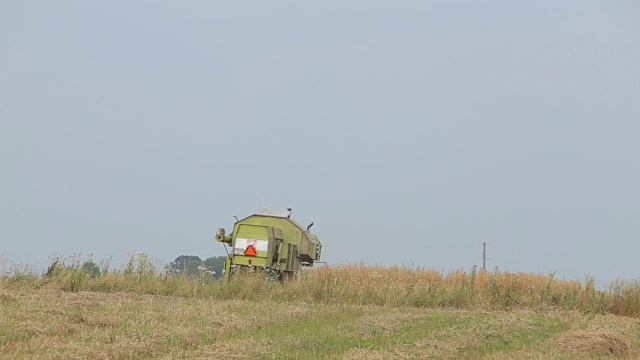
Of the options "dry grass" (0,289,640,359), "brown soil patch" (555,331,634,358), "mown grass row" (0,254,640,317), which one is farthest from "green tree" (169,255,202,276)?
"brown soil patch" (555,331,634,358)

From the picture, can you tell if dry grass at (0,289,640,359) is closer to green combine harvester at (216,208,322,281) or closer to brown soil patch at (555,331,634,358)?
brown soil patch at (555,331,634,358)

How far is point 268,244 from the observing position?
2283 centimetres

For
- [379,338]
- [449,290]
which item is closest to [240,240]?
[449,290]

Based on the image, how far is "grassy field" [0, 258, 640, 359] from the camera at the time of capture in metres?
9.55

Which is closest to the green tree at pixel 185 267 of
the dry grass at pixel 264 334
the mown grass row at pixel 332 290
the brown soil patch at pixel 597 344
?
the mown grass row at pixel 332 290

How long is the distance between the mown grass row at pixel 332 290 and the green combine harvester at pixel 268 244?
1190mm

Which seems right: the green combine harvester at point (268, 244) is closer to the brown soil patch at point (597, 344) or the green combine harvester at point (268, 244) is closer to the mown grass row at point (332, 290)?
the mown grass row at point (332, 290)

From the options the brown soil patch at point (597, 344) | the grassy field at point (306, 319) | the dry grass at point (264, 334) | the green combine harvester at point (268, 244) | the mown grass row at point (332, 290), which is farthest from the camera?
the green combine harvester at point (268, 244)

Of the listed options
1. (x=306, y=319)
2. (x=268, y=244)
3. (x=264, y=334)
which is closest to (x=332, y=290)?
(x=268, y=244)

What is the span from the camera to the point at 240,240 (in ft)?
75.6

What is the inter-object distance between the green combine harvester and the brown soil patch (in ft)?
40.1

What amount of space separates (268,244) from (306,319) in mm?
8714

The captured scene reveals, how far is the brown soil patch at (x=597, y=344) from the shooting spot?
10.6 metres

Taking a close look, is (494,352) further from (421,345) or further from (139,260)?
(139,260)
